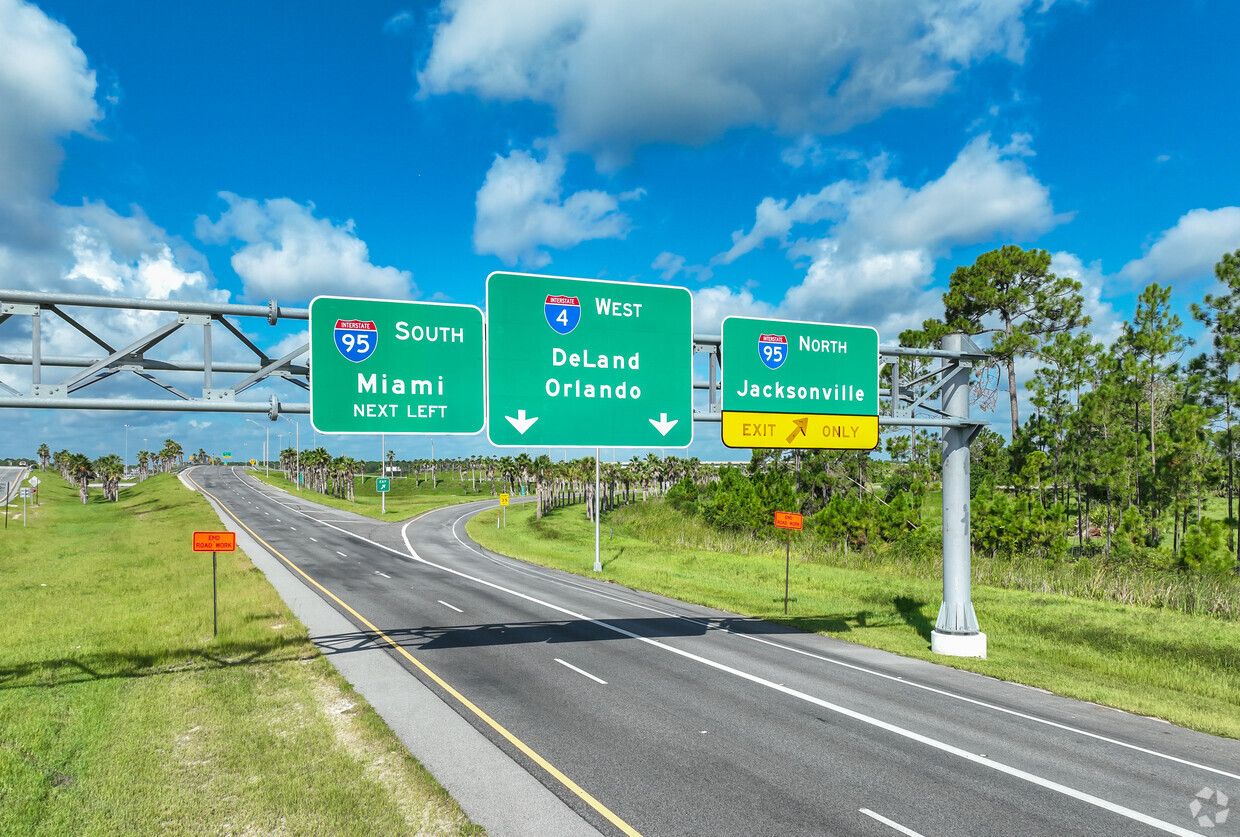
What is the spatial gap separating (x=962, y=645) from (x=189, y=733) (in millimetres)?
16878

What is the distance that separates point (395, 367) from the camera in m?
11.6

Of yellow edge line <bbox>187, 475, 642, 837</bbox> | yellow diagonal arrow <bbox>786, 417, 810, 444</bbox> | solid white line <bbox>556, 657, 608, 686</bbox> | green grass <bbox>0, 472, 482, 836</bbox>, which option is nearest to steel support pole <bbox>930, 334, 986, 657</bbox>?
yellow diagonal arrow <bbox>786, 417, 810, 444</bbox>

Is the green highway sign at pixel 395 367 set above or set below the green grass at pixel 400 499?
above

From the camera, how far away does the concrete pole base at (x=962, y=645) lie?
16.4 meters

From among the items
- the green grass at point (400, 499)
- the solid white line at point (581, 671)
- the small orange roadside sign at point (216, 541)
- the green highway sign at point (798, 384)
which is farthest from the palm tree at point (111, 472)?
the green highway sign at point (798, 384)

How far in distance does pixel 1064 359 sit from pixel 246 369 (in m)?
43.2

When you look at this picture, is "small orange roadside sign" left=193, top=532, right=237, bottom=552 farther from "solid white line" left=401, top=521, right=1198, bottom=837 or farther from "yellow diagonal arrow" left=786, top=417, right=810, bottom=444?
"yellow diagonal arrow" left=786, top=417, right=810, bottom=444

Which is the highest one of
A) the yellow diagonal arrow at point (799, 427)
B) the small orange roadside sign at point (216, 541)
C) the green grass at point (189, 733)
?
the yellow diagonal arrow at point (799, 427)

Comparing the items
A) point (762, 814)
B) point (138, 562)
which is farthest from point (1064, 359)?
point (138, 562)

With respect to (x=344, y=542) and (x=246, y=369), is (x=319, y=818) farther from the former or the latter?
(x=344, y=542)

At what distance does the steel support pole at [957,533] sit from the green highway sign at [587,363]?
26.3 feet

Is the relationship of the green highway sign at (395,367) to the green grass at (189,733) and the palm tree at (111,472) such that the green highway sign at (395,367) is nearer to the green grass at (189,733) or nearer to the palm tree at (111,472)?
the green grass at (189,733)

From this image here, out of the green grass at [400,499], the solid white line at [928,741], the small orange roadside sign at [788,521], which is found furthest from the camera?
the green grass at [400,499]

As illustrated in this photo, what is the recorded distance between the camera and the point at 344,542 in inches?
1769
